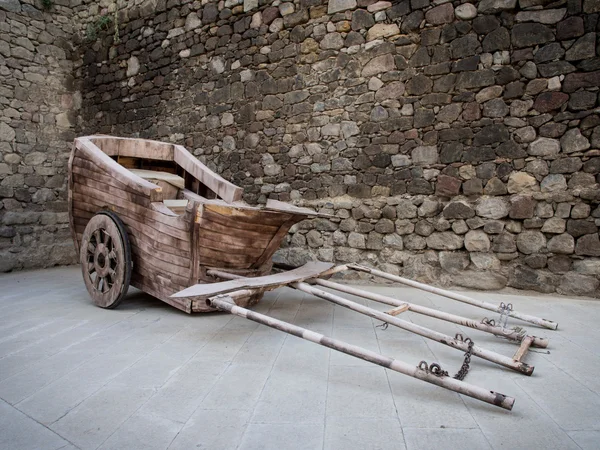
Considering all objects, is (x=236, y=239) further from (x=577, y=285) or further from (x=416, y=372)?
(x=577, y=285)

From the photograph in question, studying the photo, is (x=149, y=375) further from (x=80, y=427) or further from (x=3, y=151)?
(x=3, y=151)

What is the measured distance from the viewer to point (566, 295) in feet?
11.6

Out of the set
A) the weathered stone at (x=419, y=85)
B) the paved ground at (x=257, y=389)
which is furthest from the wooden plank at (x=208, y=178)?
the weathered stone at (x=419, y=85)

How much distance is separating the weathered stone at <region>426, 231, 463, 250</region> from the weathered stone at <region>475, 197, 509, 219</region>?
0.35 meters

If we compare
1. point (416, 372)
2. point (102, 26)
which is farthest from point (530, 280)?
point (102, 26)

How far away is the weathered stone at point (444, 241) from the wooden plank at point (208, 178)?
85.1 inches

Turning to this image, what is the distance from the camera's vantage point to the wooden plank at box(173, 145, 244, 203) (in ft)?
11.1

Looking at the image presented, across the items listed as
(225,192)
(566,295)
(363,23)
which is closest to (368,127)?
(363,23)

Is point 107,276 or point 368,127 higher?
point 368,127

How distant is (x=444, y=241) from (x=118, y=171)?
3.30 meters

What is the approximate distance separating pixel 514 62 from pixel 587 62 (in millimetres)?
601

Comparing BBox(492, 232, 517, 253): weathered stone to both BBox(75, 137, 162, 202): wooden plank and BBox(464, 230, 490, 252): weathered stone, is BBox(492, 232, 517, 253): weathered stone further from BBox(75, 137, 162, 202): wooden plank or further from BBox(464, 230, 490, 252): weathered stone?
BBox(75, 137, 162, 202): wooden plank

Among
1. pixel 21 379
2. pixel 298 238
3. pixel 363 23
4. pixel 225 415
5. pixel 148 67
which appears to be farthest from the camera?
pixel 148 67

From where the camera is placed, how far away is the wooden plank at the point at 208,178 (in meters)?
3.38
